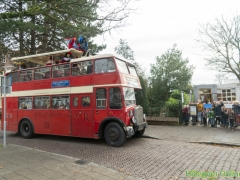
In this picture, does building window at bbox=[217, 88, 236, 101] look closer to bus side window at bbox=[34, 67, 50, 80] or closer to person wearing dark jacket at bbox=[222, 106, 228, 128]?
person wearing dark jacket at bbox=[222, 106, 228, 128]

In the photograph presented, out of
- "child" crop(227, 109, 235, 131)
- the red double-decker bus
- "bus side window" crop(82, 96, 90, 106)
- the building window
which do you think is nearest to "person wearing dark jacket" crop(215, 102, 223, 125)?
"child" crop(227, 109, 235, 131)

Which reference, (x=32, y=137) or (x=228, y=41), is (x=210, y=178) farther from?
(x=228, y=41)

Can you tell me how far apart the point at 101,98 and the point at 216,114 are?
7.83 metres

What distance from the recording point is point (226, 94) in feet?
117

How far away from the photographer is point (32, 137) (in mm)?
11336

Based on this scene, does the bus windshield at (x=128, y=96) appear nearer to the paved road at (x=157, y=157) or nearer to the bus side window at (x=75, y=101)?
the paved road at (x=157, y=157)

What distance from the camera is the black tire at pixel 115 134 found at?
27.5 ft

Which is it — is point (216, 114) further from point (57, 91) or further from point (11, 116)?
point (11, 116)

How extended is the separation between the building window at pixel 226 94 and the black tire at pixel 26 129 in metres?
32.8

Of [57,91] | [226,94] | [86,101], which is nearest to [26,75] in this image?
[57,91]

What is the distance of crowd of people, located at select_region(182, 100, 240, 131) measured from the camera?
38.4 feet

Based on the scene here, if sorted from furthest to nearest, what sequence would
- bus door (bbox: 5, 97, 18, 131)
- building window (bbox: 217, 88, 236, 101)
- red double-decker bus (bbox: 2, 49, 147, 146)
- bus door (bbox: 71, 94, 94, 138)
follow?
building window (bbox: 217, 88, 236, 101), bus door (bbox: 5, 97, 18, 131), bus door (bbox: 71, 94, 94, 138), red double-decker bus (bbox: 2, 49, 147, 146)

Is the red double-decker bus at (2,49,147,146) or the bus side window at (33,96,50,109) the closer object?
the red double-decker bus at (2,49,147,146)

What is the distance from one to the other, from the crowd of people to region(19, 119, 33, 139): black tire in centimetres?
972
